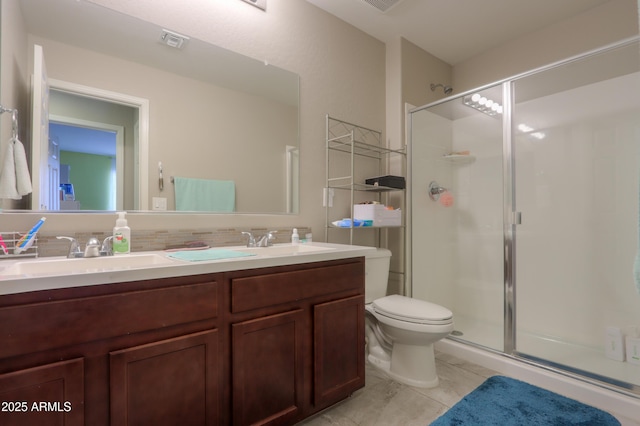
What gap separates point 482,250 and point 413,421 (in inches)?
63.4

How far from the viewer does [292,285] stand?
137cm

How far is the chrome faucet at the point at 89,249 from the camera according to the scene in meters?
1.26

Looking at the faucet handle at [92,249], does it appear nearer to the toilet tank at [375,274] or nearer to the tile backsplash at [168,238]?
the tile backsplash at [168,238]

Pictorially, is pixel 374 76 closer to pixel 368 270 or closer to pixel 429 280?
pixel 368 270

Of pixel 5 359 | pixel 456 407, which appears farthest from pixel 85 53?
Result: pixel 456 407

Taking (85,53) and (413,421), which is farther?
(413,421)

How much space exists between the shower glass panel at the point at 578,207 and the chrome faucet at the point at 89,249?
2.41m

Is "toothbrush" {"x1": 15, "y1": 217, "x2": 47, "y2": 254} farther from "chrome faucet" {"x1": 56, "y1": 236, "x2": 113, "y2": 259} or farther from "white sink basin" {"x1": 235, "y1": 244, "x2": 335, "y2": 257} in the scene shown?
"white sink basin" {"x1": 235, "y1": 244, "x2": 335, "y2": 257}

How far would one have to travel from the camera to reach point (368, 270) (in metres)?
2.12

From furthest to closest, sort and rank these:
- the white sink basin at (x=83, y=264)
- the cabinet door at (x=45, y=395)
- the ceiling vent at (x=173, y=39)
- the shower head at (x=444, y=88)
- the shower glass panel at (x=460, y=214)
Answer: the shower head at (x=444, y=88)
the shower glass panel at (x=460, y=214)
the ceiling vent at (x=173, y=39)
the white sink basin at (x=83, y=264)
the cabinet door at (x=45, y=395)

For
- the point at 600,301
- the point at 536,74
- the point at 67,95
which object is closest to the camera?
the point at 67,95

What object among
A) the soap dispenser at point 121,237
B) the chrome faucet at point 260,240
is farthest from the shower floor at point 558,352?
the soap dispenser at point 121,237

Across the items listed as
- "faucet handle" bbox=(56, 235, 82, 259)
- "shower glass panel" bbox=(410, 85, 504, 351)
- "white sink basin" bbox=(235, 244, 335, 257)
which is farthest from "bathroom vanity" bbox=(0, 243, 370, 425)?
"shower glass panel" bbox=(410, 85, 504, 351)

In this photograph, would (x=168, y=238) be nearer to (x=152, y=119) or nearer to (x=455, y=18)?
(x=152, y=119)
